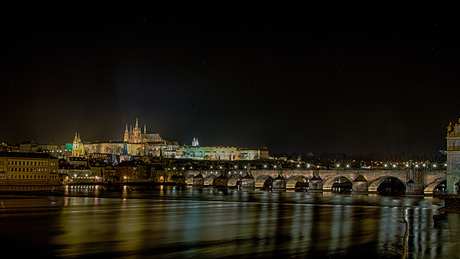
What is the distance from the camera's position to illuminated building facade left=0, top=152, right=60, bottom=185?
8231cm

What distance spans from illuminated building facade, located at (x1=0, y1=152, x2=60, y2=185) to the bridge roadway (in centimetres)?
2902

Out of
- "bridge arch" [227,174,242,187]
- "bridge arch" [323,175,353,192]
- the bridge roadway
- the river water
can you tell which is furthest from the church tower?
the river water

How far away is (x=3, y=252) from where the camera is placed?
717 inches

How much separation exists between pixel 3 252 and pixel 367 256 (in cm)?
1322

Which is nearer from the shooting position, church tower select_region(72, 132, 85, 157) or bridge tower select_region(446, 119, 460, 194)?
bridge tower select_region(446, 119, 460, 194)

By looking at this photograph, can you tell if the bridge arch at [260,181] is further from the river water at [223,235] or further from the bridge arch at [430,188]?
the river water at [223,235]

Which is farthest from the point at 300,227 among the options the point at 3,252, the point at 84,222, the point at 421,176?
the point at 421,176

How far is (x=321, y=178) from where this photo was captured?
7812cm

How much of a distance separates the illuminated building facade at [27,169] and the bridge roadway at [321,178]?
2902 cm

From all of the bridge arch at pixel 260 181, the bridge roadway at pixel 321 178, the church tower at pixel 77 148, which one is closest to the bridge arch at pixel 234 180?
the bridge roadway at pixel 321 178

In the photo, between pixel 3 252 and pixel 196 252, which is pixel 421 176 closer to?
pixel 196 252

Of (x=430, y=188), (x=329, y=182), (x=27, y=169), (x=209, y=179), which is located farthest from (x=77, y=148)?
(x=430, y=188)

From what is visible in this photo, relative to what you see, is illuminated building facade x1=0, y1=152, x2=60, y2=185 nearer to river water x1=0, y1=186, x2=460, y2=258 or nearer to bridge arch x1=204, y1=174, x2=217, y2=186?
bridge arch x1=204, y1=174, x2=217, y2=186

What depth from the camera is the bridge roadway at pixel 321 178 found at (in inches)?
2512
